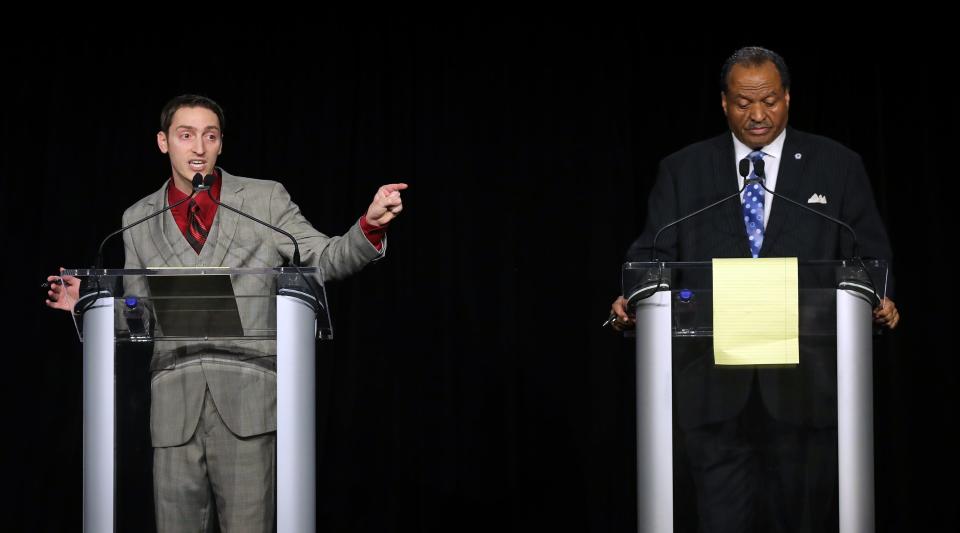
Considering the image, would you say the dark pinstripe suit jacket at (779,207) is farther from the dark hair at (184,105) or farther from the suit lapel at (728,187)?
the dark hair at (184,105)

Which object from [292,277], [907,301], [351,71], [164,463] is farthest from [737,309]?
[351,71]

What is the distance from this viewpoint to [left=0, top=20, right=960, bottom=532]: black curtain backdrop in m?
4.17

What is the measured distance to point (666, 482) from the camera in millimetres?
2145

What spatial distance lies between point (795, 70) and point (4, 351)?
10.0 ft

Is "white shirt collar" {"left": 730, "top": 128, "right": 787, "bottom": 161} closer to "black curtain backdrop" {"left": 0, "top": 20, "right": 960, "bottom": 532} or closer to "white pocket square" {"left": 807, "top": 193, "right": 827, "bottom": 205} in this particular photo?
"white pocket square" {"left": 807, "top": 193, "right": 827, "bottom": 205}

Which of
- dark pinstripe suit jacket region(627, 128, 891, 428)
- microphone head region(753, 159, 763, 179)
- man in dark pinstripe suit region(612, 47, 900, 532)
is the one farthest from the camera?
dark pinstripe suit jacket region(627, 128, 891, 428)

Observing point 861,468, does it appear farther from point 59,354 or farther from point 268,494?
point 59,354

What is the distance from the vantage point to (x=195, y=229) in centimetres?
278

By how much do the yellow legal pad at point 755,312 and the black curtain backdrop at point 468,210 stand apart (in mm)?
2061

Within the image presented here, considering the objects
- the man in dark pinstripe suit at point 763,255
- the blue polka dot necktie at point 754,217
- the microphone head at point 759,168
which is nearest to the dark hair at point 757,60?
the man in dark pinstripe suit at point 763,255

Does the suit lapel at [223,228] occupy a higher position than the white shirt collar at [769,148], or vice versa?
the white shirt collar at [769,148]

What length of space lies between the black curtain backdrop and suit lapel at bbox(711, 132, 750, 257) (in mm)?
1406

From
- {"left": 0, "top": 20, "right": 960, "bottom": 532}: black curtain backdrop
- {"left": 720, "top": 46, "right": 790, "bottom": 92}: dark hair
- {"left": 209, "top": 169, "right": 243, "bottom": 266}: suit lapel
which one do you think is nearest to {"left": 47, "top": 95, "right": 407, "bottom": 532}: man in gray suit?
{"left": 209, "top": 169, "right": 243, "bottom": 266}: suit lapel

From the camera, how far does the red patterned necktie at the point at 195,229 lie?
2.74m
